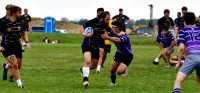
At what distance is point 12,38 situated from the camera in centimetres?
1561

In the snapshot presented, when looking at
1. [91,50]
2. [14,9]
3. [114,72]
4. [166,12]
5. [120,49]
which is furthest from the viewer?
[166,12]

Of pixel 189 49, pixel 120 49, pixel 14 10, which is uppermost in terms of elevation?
pixel 14 10

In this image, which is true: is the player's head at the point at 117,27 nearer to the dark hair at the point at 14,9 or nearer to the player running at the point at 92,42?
the player running at the point at 92,42

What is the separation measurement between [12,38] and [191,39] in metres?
5.40

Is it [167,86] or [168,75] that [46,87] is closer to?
[167,86]

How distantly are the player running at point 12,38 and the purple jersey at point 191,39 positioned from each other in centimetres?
485

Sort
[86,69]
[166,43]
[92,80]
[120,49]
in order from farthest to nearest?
1. [166,43]
2. [92,80]
3. [120,49]
4. [86,69]

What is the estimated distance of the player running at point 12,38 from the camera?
598 inches

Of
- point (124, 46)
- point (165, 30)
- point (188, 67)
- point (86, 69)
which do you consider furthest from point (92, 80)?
point (165, 30)

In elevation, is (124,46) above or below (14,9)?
below

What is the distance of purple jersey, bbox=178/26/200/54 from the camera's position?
12.4 m

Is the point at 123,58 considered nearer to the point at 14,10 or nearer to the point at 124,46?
the point at 124,46

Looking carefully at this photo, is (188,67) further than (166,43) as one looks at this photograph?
No

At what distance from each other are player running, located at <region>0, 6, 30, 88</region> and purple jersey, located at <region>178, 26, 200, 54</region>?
4847mm
